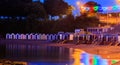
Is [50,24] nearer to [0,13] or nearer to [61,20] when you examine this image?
[61,20]

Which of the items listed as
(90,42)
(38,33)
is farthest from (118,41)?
(38,33)

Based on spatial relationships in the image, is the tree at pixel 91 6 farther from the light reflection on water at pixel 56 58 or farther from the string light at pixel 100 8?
the light reflection on water at pixel 56 58

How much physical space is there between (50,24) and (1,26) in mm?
10372

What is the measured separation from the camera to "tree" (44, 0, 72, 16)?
3442 inches

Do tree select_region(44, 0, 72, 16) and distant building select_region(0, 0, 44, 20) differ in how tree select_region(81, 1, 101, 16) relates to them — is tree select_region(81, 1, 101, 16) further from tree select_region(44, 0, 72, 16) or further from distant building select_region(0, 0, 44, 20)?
distant building select_region(0, 0, 44, 20)

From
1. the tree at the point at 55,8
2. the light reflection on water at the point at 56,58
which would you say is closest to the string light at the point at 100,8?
the tree at the point at 55,8

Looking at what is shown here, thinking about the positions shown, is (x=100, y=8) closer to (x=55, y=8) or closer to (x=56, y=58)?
(x=55, y=8)

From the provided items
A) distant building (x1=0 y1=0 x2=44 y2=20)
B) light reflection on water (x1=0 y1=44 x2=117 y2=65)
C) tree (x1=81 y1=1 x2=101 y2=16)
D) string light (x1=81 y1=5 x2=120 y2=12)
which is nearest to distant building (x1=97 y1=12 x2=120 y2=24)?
string light (x1=81 y1=5 x2=120 y2=12)

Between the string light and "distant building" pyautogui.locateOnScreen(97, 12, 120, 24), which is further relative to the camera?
the string light

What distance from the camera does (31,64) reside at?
107 ft

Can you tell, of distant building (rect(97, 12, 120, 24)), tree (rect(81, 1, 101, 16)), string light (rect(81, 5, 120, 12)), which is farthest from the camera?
string light (rect(81, 5, 120, 12))

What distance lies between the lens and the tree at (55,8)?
87.4 metres

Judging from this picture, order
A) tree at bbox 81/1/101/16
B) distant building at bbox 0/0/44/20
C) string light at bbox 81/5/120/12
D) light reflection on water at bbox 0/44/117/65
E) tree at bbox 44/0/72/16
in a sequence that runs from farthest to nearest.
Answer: string light at bbox 81/5/120/12
tree at bbox 81/1/101/16
tree at bbox 44/0/72/16
distant building at bbox 0/0/44/20
light reflection on water at bbox 0/44/117/65

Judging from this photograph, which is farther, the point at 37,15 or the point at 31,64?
the point at 37,15
